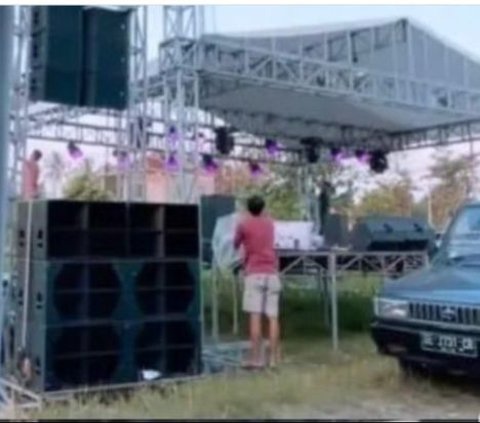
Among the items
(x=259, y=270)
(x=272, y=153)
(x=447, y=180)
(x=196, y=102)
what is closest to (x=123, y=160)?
(x=196, y=102)

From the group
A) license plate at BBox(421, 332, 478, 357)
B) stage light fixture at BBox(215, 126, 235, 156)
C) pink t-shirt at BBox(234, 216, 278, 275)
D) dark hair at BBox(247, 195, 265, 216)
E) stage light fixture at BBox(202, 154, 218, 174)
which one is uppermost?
stage light fixture at BBox(215, 126, 235, 156)

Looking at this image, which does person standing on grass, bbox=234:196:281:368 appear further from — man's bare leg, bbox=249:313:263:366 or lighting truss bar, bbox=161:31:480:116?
lighting truss bar, bbox=161:31:480:116

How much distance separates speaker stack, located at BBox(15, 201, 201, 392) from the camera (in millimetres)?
5895

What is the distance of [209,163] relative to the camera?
1853 centimetres

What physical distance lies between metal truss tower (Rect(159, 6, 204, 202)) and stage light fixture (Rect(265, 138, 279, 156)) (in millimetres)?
8070

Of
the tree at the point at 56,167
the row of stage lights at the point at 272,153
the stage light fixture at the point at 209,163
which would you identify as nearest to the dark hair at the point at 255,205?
the row of stage lights at the point at 272,153

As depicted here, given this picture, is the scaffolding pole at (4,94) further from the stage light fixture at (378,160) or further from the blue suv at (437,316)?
the stage light fixture at (378,160)

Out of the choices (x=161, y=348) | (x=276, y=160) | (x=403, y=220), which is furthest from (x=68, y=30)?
(x=276, y=160)

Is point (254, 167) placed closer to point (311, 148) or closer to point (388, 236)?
point (311, 148)

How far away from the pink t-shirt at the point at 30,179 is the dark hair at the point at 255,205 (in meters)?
2.86

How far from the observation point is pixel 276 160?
21.4 meters

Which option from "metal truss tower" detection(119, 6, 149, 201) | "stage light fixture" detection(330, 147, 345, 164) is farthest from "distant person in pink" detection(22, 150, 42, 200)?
"stage light fixture" detection(330, 147, 345, 164)

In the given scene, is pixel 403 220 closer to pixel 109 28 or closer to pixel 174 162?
pixel 174 162

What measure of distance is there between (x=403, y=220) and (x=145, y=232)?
504cm
